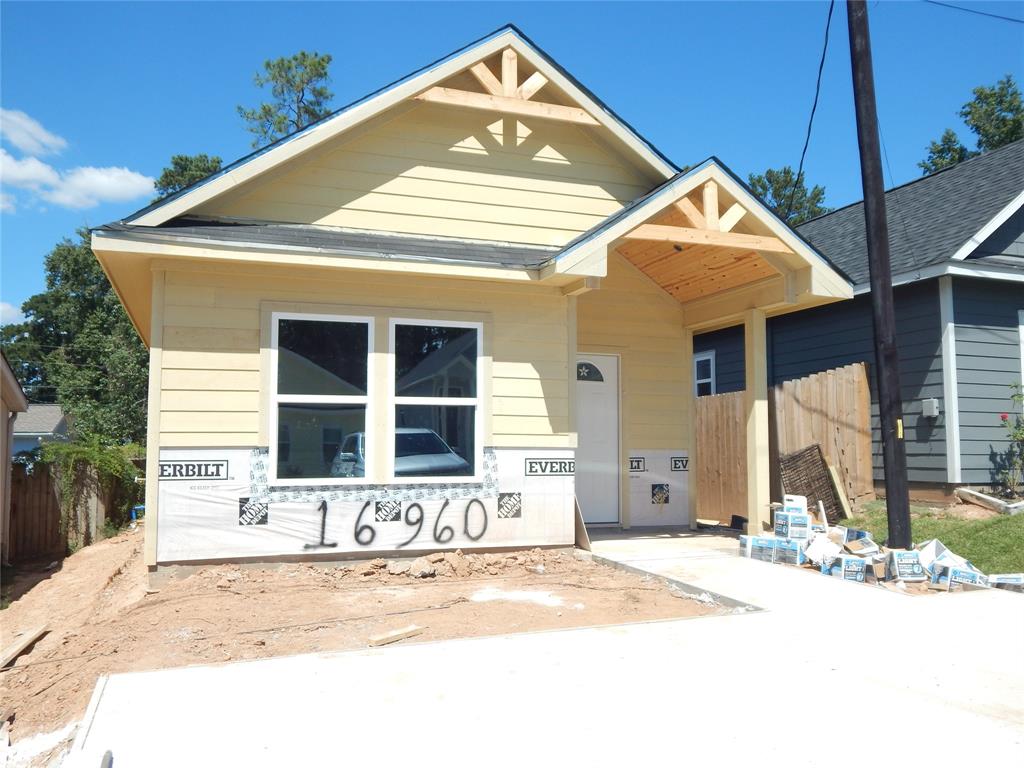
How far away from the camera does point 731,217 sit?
8.89 metres

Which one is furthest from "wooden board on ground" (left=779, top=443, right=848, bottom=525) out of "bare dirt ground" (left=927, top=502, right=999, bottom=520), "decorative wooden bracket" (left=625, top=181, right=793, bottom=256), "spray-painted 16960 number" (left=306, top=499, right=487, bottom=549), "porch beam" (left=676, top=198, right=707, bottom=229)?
"spray-painted 16960 number" (left=306, top=499, right=487, bottom=549)

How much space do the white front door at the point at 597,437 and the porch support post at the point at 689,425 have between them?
110cm

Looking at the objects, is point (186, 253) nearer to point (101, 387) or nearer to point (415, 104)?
point (415, 104)

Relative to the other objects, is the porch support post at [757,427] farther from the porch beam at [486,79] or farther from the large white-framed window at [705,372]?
the large white-framed window at [705,372]

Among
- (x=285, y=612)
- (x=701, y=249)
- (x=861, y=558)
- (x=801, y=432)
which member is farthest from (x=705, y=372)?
(x=285, y=612)

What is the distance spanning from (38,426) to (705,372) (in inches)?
1312

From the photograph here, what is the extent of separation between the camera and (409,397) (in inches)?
334

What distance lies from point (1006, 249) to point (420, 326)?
9.58 metres

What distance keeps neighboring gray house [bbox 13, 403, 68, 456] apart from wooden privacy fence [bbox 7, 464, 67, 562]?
25143mm

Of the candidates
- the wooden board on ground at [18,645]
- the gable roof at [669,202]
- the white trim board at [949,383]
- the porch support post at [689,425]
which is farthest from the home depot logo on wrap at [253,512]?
the white trim board at [949,383]

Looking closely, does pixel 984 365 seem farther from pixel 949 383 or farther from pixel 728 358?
pixel 728 358

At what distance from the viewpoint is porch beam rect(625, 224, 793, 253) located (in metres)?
8.62

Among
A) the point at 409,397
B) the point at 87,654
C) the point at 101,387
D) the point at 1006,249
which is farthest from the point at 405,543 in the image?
the point at 101,387

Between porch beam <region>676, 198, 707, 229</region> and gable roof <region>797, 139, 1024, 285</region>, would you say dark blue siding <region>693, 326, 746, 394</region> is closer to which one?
gable roof <region>797, 139, 1024, 285</region>
